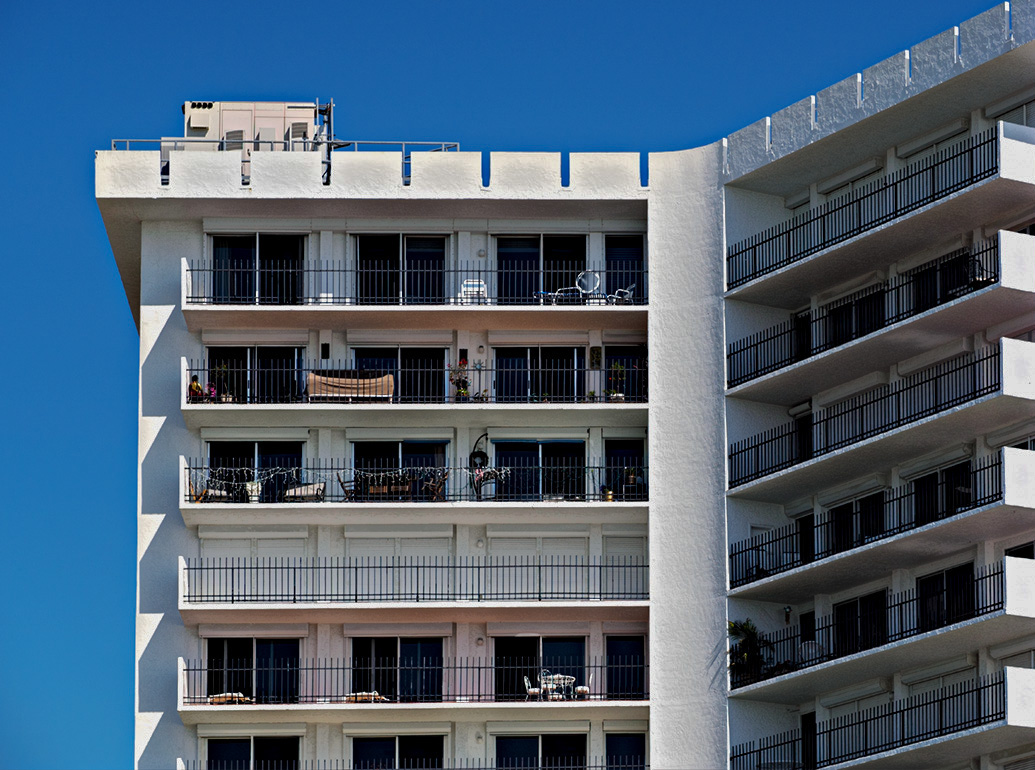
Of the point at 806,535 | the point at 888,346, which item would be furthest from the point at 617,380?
the point at 888,346

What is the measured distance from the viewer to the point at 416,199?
252 ft

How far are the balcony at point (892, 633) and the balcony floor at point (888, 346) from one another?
20.2 ft

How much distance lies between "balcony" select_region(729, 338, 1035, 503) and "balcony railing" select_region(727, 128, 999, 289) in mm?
4337

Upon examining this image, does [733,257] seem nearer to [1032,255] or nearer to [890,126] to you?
[890,126]

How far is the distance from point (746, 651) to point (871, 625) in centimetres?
368

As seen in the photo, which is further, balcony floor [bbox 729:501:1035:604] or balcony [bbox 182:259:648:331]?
balcony [bbox 182:259:648:331]

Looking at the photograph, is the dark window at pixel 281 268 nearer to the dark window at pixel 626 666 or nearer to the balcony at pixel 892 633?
the dark window at pixel 626 666

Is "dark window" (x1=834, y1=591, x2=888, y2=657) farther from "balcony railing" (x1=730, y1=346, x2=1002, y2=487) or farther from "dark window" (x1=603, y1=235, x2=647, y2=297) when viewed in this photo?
"dark window" (x1=603, y1=235, x2=647, y2=297)

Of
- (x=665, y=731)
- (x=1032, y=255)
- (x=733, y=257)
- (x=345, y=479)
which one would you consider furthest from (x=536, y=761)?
(x=1032, y=255)

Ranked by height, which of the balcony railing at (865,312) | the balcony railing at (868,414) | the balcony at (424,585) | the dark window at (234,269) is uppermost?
the dark window at (234,269)

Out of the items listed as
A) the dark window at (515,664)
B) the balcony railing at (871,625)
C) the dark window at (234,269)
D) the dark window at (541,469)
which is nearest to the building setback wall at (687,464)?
the balcony railing at (871,625)

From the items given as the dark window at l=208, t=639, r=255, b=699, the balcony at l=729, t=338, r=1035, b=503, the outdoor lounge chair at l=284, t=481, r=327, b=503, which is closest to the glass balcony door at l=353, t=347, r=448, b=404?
the outdoor lounge chair at l=284, t=481, r=327, b=503

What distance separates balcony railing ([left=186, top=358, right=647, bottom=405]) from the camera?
250 feet

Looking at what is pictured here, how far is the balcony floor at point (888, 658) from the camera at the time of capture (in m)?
64.8
